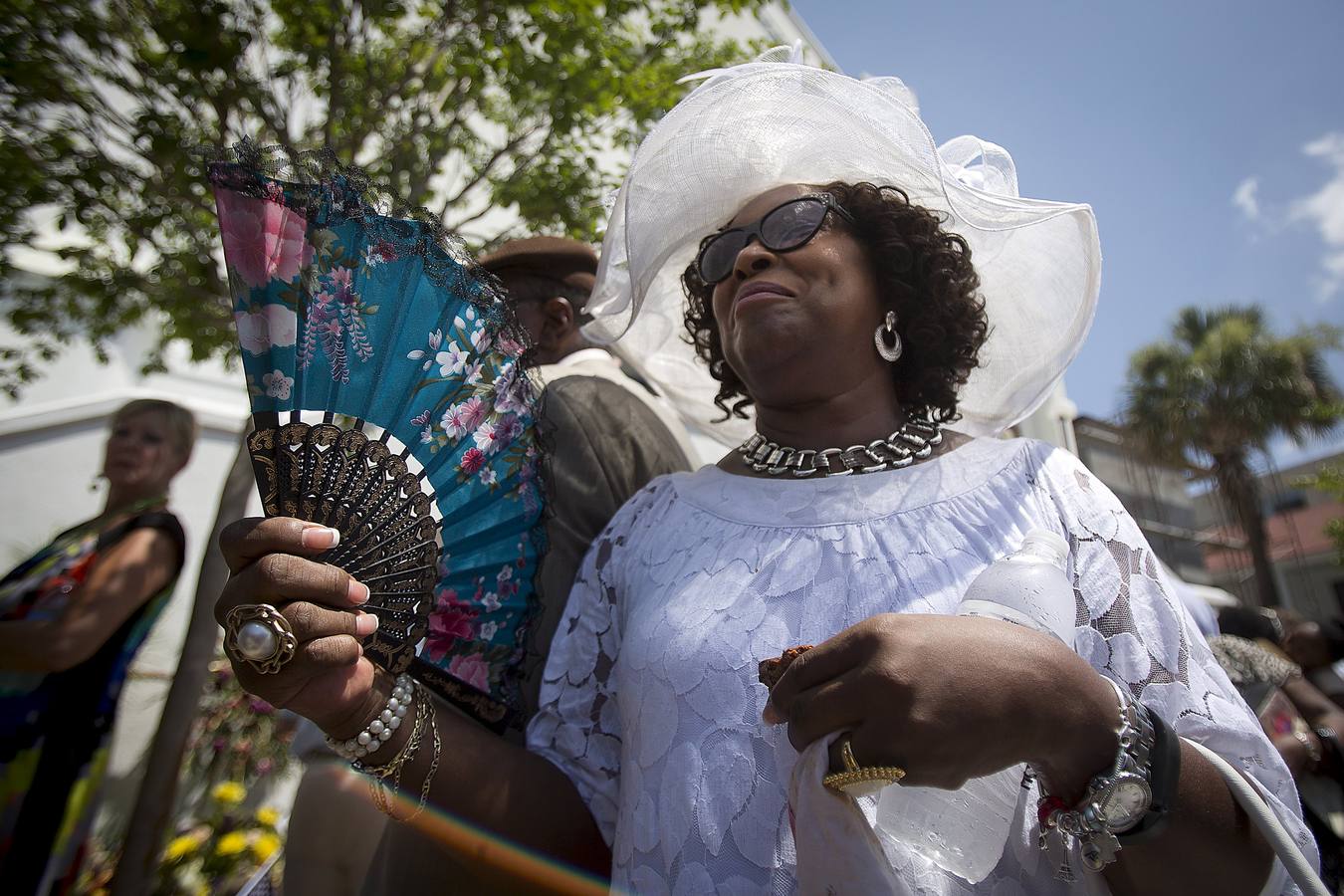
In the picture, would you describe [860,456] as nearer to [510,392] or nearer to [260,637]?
[510,392]

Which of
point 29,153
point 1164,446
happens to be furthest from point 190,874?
point 1164,446

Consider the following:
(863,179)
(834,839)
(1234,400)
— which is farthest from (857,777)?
(1234,400)

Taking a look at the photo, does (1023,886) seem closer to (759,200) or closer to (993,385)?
(993,385)

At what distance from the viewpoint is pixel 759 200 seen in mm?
1866

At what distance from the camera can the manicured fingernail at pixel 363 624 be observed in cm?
117

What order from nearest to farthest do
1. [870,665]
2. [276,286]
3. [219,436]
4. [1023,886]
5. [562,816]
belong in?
[870,665] → [1023,886] → [276,286] → [562,816] → [219,436]

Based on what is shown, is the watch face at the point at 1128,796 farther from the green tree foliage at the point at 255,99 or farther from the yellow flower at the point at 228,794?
the yellow flower at the point at 228,794

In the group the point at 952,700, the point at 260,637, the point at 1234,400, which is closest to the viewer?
the point at 952,700

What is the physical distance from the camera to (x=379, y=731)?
1.25 m

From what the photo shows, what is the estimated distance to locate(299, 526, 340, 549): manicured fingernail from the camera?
3.75 feet

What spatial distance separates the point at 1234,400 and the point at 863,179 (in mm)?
19326

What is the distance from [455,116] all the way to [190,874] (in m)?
4.80

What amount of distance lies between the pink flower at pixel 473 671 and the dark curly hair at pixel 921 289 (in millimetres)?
1082

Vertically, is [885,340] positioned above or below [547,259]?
below
